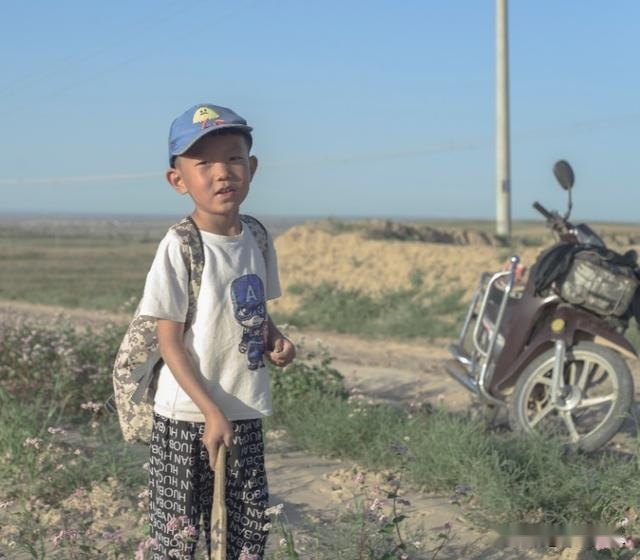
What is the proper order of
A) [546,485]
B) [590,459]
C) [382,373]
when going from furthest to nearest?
[382,373] → [590,459] → [546,485]

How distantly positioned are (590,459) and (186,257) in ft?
10.6

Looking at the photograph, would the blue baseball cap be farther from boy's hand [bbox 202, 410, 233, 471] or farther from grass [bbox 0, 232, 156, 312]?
grass [bbox 0, 232, 156, 312]

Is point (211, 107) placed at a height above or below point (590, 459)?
above

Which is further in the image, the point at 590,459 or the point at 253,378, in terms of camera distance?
the point at 590,459

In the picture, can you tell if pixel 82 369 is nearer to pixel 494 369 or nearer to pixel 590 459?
pixel 494 369

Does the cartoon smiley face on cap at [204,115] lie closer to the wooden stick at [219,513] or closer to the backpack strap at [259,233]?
the backpack strap at [259,233]

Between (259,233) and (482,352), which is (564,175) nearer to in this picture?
(482,352)

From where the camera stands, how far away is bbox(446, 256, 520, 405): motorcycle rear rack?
5.88m

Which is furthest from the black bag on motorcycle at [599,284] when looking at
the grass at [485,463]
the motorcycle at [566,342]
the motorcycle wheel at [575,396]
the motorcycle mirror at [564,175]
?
the grass at [485,463]

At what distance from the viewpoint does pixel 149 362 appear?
114 inches

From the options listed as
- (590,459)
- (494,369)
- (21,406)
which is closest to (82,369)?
(21,406)

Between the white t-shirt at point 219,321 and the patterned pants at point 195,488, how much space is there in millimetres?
73

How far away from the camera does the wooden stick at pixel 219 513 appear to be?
2.68m

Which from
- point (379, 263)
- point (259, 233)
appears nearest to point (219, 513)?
point (259, 233)
